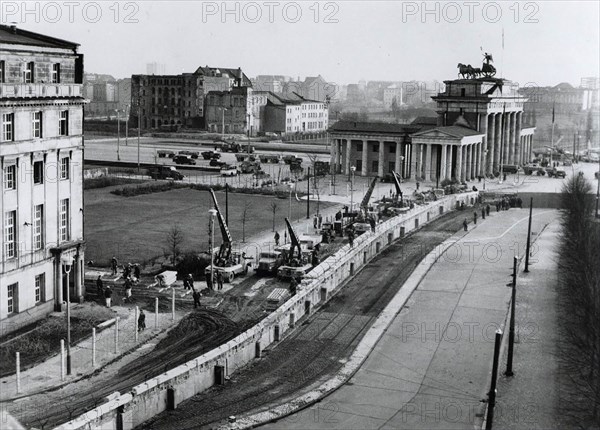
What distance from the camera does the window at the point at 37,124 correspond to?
3347 centimetres

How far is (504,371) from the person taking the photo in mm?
28406

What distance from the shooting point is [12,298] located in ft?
107

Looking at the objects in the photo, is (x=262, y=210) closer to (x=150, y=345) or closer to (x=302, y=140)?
(x=150, y=345)

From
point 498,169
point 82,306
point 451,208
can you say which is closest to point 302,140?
point 498,169

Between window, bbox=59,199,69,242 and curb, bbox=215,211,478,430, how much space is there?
1317cm

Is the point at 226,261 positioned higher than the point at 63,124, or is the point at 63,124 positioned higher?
the point at 63,124

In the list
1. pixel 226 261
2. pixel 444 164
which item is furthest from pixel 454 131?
pixel 226 261

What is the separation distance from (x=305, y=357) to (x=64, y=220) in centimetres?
1282

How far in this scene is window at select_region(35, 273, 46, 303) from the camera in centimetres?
3400

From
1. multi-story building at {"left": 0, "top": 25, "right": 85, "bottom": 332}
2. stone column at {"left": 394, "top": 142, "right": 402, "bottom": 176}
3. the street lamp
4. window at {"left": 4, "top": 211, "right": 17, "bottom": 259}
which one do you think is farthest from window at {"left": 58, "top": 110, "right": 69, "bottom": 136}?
stone column at {"left": 394, "top": 142, "right": 402, "bottom": 176}

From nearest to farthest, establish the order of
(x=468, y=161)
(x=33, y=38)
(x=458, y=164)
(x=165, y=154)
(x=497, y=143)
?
(x=33, y=38) → (x=458, y=164) → (x=468, y=161) → (x=497, y=143) → (x=165, y=154)

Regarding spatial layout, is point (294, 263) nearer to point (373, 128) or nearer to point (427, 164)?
point (427, 164)

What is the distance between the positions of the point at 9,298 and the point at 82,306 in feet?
12.2

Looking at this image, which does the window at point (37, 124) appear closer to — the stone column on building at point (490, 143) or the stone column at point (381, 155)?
the stone column at point (381, 155)
